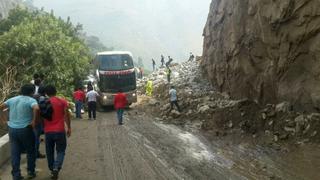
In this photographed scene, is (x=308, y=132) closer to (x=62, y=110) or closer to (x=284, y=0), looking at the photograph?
(x=284, y=0)

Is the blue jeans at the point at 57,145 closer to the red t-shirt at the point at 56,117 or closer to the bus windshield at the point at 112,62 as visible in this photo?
the red t-shirt at the point at 56,117

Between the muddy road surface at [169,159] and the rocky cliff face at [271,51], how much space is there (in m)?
3.12

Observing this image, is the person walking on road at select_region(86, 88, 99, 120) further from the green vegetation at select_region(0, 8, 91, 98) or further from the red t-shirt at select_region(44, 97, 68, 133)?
the red t-shirt at select_region(44, 97, 68, 133)

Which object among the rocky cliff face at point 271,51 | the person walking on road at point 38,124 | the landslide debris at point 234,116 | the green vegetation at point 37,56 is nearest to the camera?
the person walking on road at point 38,124

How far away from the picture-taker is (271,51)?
19094mm

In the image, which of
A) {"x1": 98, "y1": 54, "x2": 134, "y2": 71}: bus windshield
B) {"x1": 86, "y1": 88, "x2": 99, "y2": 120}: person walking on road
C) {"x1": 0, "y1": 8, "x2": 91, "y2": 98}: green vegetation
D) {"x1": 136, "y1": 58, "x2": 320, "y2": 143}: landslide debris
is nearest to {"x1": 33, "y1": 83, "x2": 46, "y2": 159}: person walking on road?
{"x1": 136, "y1": 58, "x2": 320, "y2": 143}: landslide debris

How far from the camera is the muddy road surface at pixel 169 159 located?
37.6 feet

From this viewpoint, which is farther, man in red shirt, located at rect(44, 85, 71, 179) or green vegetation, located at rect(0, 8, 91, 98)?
green vegetation, located at rect(0, 8, 91, 98)

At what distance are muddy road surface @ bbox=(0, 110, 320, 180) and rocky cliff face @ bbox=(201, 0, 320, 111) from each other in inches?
123

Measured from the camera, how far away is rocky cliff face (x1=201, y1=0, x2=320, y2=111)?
1653 cm

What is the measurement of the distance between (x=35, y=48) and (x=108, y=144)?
1245 centimetres

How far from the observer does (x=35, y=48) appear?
87.0 feet

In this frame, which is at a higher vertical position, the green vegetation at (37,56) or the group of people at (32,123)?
the green vegetation at (37,56)

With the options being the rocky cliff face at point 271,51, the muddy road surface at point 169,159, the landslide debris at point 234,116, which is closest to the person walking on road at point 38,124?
the muddy road surface at point 169,159
